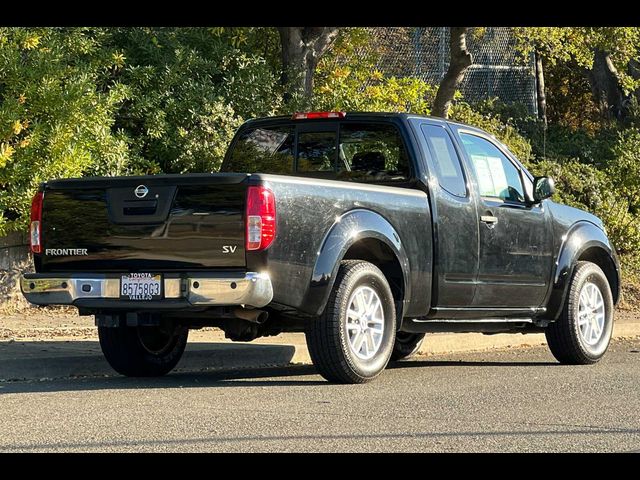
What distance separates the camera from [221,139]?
15.6 metres

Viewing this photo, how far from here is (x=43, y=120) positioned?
13.8 meters

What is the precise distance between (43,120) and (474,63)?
14175 mm

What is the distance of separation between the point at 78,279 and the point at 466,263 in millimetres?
3126

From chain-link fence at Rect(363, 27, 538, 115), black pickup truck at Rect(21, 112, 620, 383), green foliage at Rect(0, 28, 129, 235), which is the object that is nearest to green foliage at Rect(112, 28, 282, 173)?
green foliage at Rect(0, 28, 129, 235)

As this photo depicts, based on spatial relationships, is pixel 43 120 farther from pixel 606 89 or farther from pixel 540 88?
pixel 606 89

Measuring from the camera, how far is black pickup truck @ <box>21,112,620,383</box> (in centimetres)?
870

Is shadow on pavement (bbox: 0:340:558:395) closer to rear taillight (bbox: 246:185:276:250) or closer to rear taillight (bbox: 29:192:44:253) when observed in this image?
rear taillight (bbox: 29:192:44:253)

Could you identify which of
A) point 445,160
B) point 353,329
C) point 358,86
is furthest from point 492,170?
point 358,86

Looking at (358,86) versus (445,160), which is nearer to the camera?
(445,160)

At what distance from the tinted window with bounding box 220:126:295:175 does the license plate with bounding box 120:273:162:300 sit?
7.10 feet

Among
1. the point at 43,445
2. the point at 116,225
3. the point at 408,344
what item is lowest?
the point at 408,344

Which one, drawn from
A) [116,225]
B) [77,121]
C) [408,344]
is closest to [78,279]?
[116,225]

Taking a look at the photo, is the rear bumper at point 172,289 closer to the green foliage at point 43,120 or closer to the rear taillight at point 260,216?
the rear taillight at point 260,216

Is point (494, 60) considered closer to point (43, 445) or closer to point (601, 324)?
point (601, 324)
